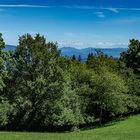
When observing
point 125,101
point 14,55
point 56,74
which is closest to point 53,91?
point 56,74

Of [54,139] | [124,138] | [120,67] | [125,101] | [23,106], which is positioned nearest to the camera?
[54,139]

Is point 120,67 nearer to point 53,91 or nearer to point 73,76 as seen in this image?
point 73,76

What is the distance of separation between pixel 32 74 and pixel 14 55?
4.07 meters

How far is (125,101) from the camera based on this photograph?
67625 mm

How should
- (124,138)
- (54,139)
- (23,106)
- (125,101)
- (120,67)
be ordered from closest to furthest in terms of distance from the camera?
(54,139) → (124,138) → (23,106) → (125,101) → (120,67)

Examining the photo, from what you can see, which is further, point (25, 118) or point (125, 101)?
point (125, 101)

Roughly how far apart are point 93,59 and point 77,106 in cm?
2223

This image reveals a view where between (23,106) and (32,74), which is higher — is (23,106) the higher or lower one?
the lower one

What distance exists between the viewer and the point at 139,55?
85438 millimetres

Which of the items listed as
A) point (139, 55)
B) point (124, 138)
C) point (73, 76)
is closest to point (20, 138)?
point (124, 138)

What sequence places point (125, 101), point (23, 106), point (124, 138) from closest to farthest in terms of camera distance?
point (124, 138) < point (23, 106) < point (125, 101)

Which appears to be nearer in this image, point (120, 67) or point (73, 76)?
point (73, 76)

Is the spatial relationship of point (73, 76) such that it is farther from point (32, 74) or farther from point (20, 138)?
point (20, 138)

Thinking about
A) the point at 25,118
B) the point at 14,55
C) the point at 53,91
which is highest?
the point at 14,55
